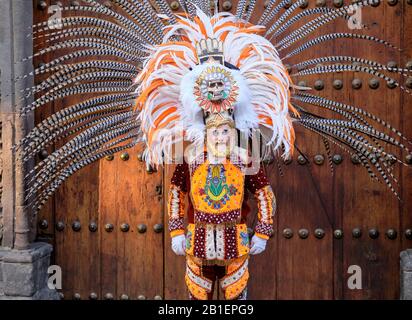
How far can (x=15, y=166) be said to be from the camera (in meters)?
2.42

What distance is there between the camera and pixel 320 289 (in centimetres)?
254

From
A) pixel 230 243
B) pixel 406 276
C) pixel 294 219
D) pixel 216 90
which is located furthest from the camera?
pixel 294 219

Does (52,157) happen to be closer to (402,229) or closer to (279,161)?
(279,161)

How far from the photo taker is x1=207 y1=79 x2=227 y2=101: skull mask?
176 centimetres

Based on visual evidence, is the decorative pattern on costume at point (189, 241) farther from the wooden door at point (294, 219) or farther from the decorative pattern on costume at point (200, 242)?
the wooden door at point (294, 219)

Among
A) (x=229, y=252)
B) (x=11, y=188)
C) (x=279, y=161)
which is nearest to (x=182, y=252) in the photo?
(x=229, y=252)

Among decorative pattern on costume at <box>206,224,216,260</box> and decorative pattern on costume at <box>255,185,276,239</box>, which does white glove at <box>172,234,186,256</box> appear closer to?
decorative pattern on costume at <box>206,224,216,260</box>

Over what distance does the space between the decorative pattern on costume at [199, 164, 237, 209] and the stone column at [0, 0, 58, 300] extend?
1.01 metres

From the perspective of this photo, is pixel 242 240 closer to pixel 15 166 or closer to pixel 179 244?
pixel 179 244

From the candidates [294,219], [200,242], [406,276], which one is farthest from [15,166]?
[406,276]

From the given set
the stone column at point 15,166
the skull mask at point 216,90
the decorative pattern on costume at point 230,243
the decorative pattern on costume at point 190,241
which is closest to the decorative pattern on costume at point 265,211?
the decorative pattern on costume at point 230,243

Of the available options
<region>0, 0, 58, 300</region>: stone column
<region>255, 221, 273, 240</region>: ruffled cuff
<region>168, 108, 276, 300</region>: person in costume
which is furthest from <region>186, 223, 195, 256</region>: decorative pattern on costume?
<region>0, 0, 58, 300</region>: stone column

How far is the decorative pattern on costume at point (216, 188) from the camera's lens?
184cm

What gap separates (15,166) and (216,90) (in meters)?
1.15
